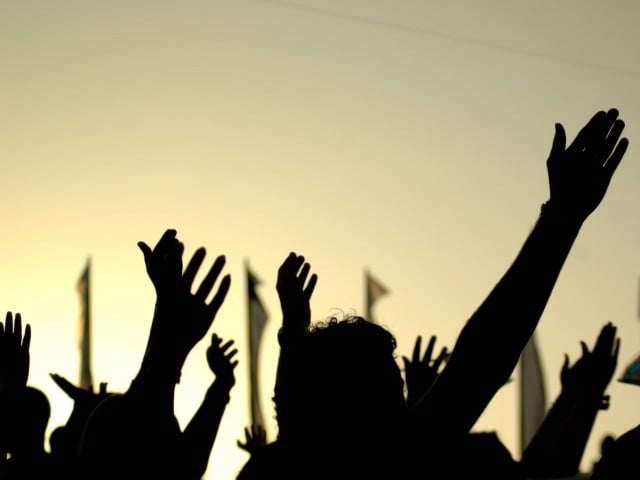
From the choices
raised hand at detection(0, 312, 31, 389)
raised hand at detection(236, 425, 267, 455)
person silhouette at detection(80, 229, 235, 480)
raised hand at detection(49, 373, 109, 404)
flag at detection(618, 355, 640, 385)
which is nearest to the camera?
person silhouette at detection(80, 229, 235, 480)

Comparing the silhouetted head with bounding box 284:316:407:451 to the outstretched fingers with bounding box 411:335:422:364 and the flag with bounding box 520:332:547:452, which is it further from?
the flag with bounding box 520:332:547:452

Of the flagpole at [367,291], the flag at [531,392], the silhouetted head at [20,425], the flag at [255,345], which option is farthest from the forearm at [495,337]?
the flagpole at [367,291]

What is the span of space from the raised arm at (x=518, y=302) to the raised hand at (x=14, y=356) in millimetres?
2223

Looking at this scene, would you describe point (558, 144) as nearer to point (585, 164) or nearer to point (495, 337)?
point (585, 164)

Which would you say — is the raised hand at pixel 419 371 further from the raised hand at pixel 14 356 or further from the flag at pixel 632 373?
the raised hand at pixel 14 356

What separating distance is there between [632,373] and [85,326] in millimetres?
16600

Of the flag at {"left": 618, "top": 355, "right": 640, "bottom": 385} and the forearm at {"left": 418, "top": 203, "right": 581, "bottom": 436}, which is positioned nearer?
the forearm at {"left": 418, "top": 203, "right": 581, "bottom": 436}

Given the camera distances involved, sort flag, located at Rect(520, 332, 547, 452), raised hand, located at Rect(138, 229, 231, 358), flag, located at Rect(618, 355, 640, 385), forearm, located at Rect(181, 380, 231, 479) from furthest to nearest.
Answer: flag, located at Rect(520, 332, 547, 452), flag, located at Rect(618, 355, 640, 385), forearm, located at Rect(181, 380, 231, 479), raised hand, located at Rect(138, 229, 231, 358)

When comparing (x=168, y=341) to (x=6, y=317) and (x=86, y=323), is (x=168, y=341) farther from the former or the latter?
(x=86, y=323)

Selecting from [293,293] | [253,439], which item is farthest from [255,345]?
[293,293]

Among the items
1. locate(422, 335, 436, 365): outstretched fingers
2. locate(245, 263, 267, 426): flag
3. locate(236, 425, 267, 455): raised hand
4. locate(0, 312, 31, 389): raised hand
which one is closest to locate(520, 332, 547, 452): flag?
locate(245, 263, 267, 426): flag

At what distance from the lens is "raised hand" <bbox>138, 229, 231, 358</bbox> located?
242 centimetres

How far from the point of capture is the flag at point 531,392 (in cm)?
1862

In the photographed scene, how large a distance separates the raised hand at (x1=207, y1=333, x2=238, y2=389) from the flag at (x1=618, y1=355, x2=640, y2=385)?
188 cm
